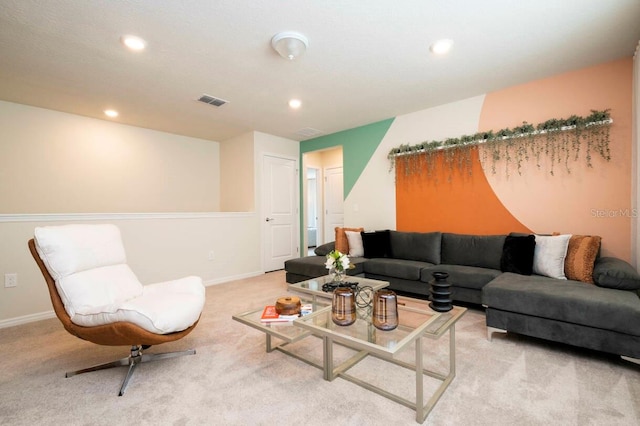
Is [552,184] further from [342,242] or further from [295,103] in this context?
[295,103]

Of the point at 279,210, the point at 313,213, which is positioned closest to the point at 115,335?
the point at 279,210

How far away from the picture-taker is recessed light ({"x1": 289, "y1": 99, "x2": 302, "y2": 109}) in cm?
368

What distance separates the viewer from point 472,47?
2527 mm

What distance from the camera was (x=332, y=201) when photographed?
21.6ft

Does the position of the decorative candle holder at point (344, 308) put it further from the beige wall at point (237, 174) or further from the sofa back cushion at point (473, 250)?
the beige wall at point (237, 174)

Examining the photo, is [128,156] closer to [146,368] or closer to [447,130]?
[146,368]

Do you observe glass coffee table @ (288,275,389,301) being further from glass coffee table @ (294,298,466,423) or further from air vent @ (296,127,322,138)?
air vent @ (296,127,322,138)

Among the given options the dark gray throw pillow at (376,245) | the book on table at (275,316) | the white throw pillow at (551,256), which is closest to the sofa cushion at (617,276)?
the white throw pillow at (551,256)

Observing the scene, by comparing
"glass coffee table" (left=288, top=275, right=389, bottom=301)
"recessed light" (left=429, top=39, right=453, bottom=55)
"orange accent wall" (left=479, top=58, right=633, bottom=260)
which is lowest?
"glass coffee table" (left=288, top=275, right=389, bottom=301)

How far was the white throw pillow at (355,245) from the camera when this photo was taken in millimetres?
4121

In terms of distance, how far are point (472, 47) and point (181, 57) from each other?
2525 millimetres

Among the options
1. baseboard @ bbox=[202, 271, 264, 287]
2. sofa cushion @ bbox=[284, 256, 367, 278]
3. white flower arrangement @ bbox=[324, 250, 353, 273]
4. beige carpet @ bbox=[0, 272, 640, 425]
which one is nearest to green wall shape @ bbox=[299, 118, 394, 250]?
sofa cushion @ bbox=[284, 256, 367, 278]

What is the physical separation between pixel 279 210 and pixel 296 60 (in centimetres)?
311
